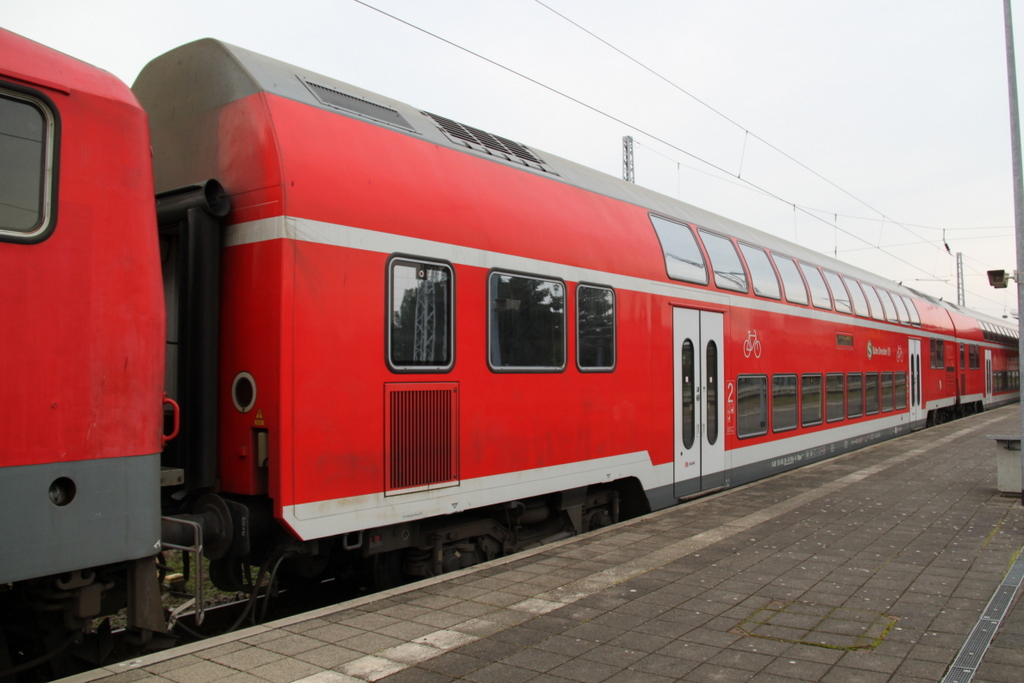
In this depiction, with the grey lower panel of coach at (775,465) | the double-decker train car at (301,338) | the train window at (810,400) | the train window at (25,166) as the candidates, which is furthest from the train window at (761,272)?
the train window at (25,166)

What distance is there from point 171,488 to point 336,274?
1.66m

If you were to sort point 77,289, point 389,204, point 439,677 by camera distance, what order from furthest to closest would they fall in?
point 389,204 → point 439,677 → point 77,289

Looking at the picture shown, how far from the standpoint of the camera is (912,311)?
1828 cm

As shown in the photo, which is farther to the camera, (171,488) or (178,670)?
(171,488)

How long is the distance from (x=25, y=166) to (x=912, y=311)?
19.0 meters

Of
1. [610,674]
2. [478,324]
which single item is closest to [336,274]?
[478,324]

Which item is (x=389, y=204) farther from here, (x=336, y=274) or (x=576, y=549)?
(x=576, y=549)

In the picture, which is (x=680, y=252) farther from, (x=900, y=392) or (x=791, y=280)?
(x=900, y=392)

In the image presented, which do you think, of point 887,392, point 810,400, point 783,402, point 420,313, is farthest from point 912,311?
point 420,313

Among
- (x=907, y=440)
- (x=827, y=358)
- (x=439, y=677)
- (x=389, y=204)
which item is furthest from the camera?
(x=907, y=440)

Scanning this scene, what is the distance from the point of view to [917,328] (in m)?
18.4

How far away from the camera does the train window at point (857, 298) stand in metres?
14.0

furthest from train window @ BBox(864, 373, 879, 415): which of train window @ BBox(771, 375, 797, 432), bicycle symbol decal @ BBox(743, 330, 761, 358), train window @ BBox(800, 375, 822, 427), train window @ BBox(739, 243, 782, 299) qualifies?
bicycle symbol decal @ BBox(743, 330, 761, 358)

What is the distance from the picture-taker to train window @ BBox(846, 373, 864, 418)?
44.6 feet
